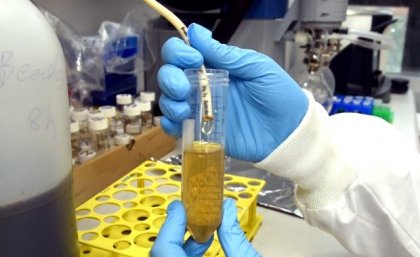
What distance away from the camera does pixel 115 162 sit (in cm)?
104

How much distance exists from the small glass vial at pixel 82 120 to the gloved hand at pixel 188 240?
471 millimetres

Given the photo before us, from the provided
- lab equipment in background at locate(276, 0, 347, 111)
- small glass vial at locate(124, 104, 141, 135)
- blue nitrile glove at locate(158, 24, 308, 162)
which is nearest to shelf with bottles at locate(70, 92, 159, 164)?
small glass vial at locate(124, 104, 141, 135)

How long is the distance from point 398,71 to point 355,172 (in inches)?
72.2

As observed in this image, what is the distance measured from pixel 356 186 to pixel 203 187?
0.30 meters

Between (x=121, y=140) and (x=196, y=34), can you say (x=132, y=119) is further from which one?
(x=196, y=34)

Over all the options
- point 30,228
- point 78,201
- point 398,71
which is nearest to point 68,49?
point 78,201

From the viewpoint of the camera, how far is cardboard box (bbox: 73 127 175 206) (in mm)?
912

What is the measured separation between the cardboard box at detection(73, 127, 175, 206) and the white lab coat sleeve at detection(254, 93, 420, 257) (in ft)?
1.31

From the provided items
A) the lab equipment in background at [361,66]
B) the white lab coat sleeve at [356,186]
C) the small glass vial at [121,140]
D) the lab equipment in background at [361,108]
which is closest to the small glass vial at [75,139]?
the small glass vial at [121,140]

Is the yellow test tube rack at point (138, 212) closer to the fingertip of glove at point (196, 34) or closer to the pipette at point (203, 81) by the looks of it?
the pipette at point (203, 81)

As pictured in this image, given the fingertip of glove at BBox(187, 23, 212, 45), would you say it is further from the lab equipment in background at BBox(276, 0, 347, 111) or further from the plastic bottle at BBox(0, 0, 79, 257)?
the lab equipment in background at BBox(276, 0, 347, 111)

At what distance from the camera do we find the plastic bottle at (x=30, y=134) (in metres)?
0.45

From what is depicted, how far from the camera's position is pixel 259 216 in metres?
0.91

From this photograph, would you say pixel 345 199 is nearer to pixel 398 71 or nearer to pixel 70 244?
pixel 70 244
